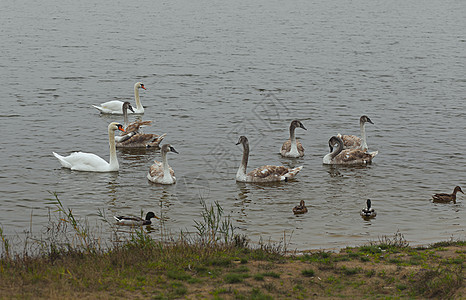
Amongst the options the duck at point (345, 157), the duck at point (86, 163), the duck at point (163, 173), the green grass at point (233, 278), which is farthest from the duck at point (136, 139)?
the green grass at point (233, 278)

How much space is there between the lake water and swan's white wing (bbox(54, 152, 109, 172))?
220mm

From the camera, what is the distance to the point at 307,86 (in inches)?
1135

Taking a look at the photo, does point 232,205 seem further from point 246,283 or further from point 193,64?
point 193,64

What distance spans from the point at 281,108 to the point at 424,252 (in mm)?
14807

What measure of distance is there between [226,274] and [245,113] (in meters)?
15.3

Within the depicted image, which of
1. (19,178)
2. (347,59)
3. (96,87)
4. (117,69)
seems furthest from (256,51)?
(19,178)

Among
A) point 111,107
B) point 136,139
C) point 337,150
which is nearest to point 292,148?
point 337,150

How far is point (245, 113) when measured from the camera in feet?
80.0

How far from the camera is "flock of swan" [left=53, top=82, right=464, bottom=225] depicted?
666 inches

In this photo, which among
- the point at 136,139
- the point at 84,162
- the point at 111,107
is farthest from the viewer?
the point at 111,107

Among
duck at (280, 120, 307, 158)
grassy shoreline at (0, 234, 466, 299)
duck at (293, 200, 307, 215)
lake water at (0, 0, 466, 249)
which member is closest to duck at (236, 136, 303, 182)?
lake water at (0, 0, 466, 249)

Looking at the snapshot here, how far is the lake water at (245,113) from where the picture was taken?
48.7 ft

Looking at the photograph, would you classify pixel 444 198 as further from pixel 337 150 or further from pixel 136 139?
pixel 136 139

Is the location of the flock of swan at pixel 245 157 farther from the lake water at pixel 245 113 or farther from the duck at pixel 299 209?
the lake water at pixel 245 113
